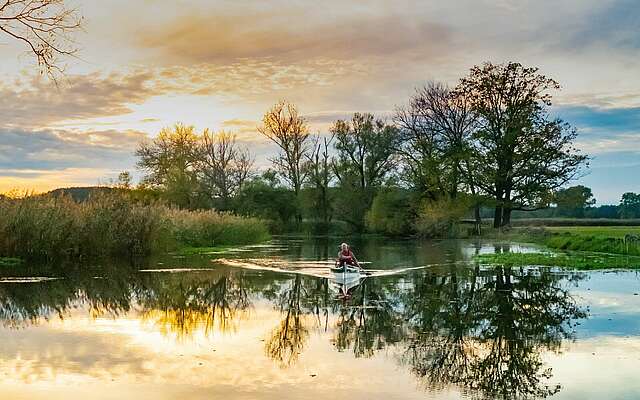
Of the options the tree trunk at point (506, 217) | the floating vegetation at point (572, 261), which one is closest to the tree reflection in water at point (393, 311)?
Result: the floating vegetation at point (572, 261)

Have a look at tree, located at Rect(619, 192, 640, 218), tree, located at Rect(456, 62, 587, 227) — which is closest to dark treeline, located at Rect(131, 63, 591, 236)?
A: tree, located at Rect(456, 62, 587, 227)

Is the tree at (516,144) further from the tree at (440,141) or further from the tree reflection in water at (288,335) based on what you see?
the tree reflection in water at (288,335)

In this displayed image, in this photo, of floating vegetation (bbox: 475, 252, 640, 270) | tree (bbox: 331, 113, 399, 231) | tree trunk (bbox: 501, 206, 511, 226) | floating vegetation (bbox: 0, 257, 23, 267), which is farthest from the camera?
tree (bbox: 331, 113, 399, 231)

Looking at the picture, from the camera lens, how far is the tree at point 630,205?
79.9 m

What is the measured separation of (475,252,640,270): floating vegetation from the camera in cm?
2603

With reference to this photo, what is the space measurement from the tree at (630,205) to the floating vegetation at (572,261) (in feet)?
179

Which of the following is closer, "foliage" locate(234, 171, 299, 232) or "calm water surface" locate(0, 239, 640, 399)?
"calm water surface" locate(0, 239, 640, 399)

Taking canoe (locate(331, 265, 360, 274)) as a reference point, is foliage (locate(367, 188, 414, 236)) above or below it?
above

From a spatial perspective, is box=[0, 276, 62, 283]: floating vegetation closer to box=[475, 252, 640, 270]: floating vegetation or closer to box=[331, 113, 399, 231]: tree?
box=[475, 252, 640, 270]: floating vegetation

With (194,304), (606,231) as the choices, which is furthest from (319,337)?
(606,231)

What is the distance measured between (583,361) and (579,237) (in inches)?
1120

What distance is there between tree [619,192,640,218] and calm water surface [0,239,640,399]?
6331cm

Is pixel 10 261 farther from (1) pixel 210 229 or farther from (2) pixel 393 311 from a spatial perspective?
(2) pixel 393 311

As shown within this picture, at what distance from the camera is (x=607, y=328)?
13023 mm
